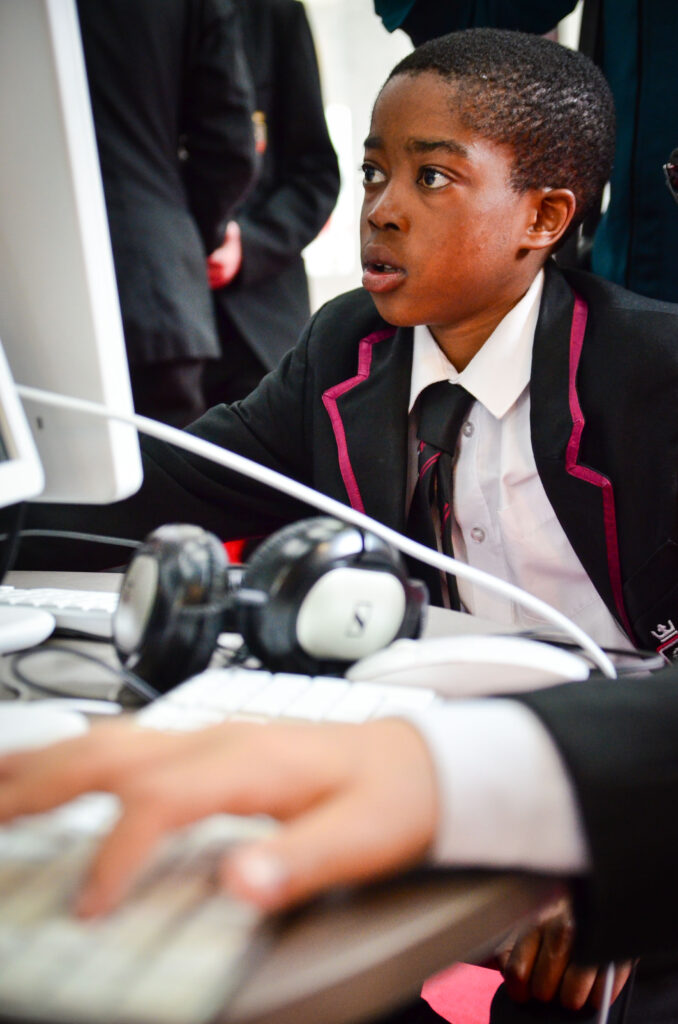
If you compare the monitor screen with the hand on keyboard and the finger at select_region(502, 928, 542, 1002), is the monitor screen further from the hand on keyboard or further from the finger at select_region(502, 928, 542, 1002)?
the finger at select_region(502, 928, 542, 1002)

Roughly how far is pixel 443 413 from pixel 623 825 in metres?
0.68

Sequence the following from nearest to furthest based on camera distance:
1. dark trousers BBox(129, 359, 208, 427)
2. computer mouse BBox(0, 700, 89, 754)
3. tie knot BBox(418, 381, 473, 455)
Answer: computer mouse BBox(0, 700, 89, 754)
tie knot BBox(418, 381, 473, 455)
dark trousers BBox(129, 359, 208, 427)

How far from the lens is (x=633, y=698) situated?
0.39 m

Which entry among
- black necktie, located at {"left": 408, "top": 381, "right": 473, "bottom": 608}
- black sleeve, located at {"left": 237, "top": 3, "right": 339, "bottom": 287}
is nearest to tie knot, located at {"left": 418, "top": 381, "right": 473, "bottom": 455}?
black necktie, located at {"left": 408, "top": 381, "right": 473, "bottom": 608}

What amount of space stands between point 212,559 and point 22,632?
162mm

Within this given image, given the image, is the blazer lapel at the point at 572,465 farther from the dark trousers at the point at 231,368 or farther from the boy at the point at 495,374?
the dark trousers at the point at 231,368

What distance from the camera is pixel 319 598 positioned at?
0.50 meters

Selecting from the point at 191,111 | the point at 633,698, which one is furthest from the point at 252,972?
the point at 191,111

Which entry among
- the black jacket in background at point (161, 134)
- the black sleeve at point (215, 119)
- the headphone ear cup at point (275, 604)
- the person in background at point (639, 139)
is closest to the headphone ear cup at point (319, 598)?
the headphone ear cup at point (275, 604)

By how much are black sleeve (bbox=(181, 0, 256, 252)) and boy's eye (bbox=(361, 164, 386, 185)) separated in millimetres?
660

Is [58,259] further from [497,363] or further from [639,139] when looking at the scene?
[639,139]

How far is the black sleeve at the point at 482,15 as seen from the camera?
120cm

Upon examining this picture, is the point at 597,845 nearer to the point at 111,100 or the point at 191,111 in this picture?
the point at 111,100

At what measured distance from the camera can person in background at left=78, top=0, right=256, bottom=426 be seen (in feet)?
4.79
